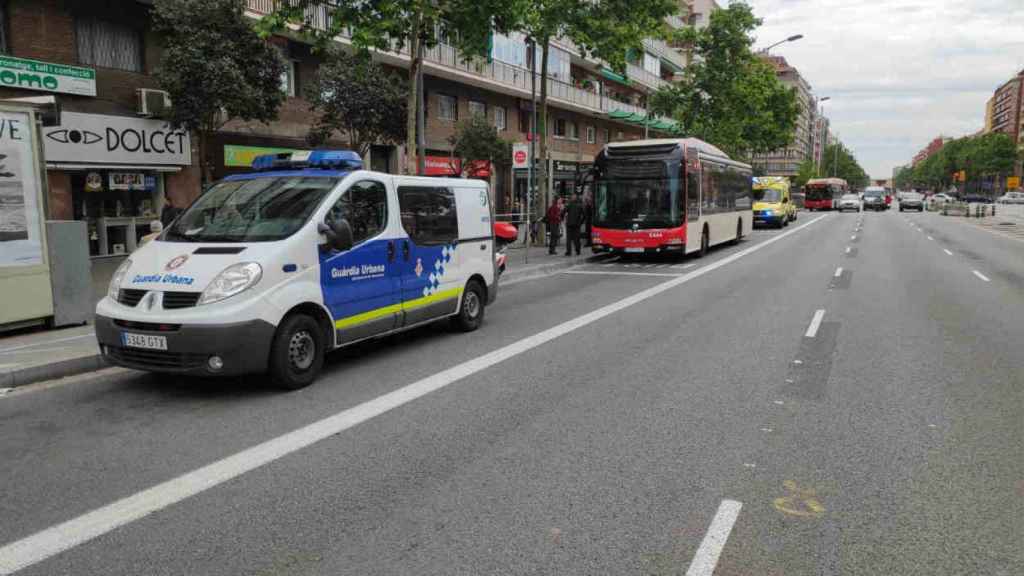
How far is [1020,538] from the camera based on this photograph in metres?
3.64

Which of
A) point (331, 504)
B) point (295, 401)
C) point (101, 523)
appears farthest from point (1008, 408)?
point (101, 523)

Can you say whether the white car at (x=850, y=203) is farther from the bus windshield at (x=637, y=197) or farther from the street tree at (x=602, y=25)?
the bus windshield at (x=637, y=197)

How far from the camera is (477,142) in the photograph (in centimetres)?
2591

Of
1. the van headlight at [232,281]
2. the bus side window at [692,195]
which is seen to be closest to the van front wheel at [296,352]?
the van headlight at [232,281]

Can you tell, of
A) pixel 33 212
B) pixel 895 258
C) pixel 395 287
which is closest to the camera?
pixel 395 287

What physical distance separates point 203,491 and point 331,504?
760 mm

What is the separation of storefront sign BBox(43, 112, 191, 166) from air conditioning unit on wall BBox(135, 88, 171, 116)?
0.30 m

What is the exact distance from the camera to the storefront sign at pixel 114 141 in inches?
632

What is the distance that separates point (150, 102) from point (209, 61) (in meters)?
3.29

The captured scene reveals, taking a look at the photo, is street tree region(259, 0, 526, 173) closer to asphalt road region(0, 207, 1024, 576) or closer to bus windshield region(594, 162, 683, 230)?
bus windshield region(594, 162, 683, 230)

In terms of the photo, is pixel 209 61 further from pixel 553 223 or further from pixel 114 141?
pixel 553 223

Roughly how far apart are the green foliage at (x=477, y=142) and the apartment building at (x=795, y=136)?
11591 centimetres

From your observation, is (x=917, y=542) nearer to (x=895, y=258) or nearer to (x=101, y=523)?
(x=101, y=523)

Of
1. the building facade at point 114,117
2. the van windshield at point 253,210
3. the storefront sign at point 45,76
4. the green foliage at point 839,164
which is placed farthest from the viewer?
the green foliage at point 839,164
